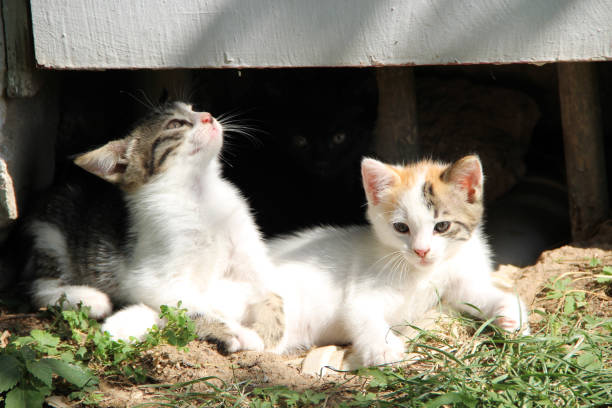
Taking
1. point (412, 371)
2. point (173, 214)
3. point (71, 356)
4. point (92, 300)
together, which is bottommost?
point (412, 371)

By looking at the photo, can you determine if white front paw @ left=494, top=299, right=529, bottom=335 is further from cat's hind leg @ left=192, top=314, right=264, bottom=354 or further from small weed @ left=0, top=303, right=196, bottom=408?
small weed @ left=0, top=303, right=196, bottom=408

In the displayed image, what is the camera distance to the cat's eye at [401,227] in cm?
296

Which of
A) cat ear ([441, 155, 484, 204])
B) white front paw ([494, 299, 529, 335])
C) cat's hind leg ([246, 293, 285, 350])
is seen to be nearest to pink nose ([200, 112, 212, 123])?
cat's hind leg ([246, 293, 285, 350])

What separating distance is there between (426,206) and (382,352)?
0.68m

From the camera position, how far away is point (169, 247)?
3008 mm

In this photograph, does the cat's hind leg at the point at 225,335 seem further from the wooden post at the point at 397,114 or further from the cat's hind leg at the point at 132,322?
the wooden post at the point at 397,114

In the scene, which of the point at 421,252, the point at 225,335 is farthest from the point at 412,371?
the point at 225,335

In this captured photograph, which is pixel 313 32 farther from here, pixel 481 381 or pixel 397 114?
pixel 481 381

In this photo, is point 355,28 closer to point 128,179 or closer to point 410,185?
point 410,185

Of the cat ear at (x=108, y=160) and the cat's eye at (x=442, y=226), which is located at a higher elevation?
the cat ear at (x=108, y=160)

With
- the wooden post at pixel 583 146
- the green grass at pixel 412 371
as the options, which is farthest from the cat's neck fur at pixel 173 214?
the wooden post at pixel 583 146

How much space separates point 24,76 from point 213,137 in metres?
0.94

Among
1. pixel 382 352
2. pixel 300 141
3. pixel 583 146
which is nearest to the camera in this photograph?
pixel 382 352

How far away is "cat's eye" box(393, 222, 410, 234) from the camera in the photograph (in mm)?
2957
